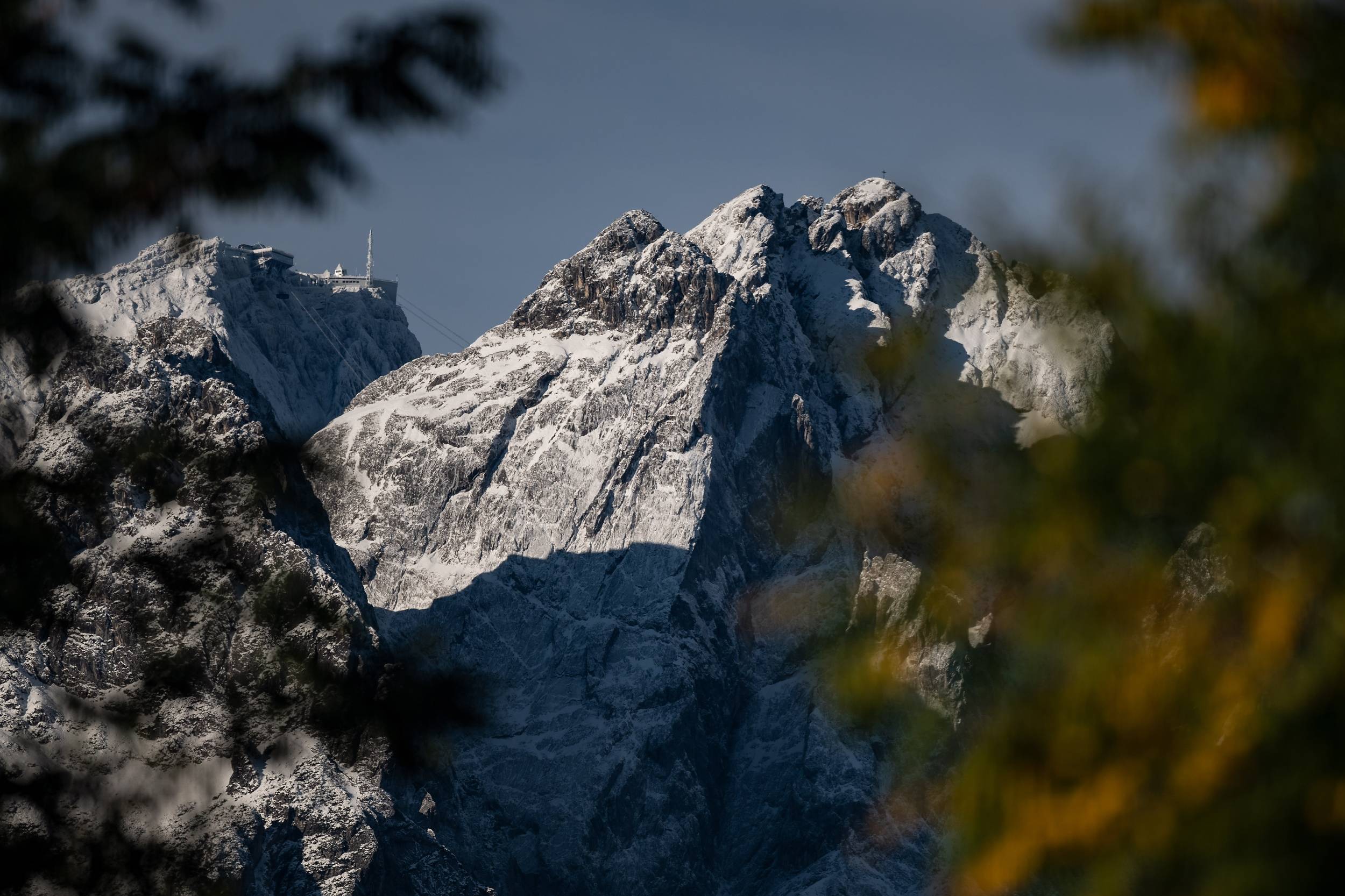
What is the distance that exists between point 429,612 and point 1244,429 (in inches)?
6736

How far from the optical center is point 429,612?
17450 cm

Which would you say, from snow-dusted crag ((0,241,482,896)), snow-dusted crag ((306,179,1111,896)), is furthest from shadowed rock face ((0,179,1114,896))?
snow-dusted crag ((0,241,482,896))

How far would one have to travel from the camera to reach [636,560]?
17538 cm

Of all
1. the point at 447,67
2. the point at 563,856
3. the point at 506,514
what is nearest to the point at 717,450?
the point at 506,514

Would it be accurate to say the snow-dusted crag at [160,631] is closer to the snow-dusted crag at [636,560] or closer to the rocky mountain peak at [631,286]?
the snow-dusted crag at [636,560]

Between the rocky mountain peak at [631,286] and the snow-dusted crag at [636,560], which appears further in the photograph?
the rocky mountain peak at [631,286]

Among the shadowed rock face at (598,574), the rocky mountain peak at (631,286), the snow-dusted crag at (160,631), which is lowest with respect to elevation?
the snow-dusted crag at (160,631)

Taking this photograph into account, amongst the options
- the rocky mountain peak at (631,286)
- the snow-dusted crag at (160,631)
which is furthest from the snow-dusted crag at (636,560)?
the snow-dusted crag at (160,631)

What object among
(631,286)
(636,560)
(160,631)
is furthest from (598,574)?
(160,631)

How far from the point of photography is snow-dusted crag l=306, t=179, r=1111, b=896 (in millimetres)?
163250

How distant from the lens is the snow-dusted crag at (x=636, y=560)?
163m

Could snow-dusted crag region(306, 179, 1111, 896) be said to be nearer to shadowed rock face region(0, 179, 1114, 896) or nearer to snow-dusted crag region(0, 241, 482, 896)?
shadowed rock face region(0, 179, 1114, 896)

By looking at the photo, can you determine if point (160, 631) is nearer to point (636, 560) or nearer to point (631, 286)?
point (636, 560)

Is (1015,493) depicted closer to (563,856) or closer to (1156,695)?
(1156,695)
